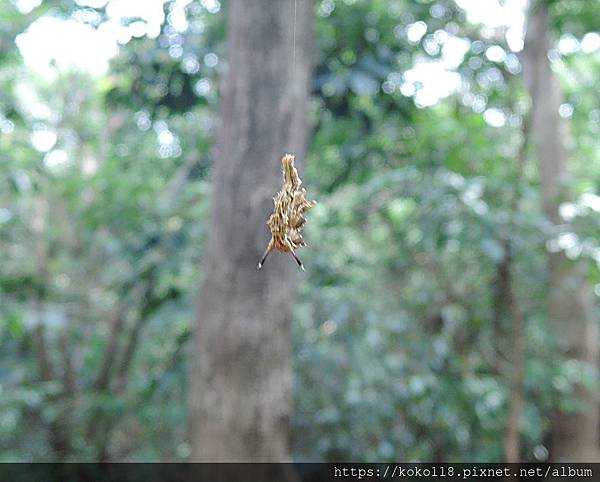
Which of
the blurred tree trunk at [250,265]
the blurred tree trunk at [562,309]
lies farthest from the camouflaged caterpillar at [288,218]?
the blurred tree trunk at [562,309]

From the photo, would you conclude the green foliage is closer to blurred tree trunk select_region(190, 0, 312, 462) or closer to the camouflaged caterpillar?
blurred tree trunk select_region(190, 0, 312, 462)

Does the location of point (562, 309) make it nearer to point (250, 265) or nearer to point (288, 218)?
point (250, 265)

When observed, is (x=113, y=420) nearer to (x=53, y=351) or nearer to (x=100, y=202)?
(x=53, y=351)

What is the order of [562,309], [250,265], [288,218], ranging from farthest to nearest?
[562,309] → [250,265] → [288,218]

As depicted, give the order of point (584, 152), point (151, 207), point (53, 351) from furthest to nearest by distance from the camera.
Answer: point (584, 152) < point (53, 351) < point (151, 207)

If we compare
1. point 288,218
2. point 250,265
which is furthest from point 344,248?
point 288,218

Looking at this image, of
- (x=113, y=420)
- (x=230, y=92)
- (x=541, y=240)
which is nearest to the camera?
(x=230, y=92)

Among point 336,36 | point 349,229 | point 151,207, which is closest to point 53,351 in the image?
point 151,207
